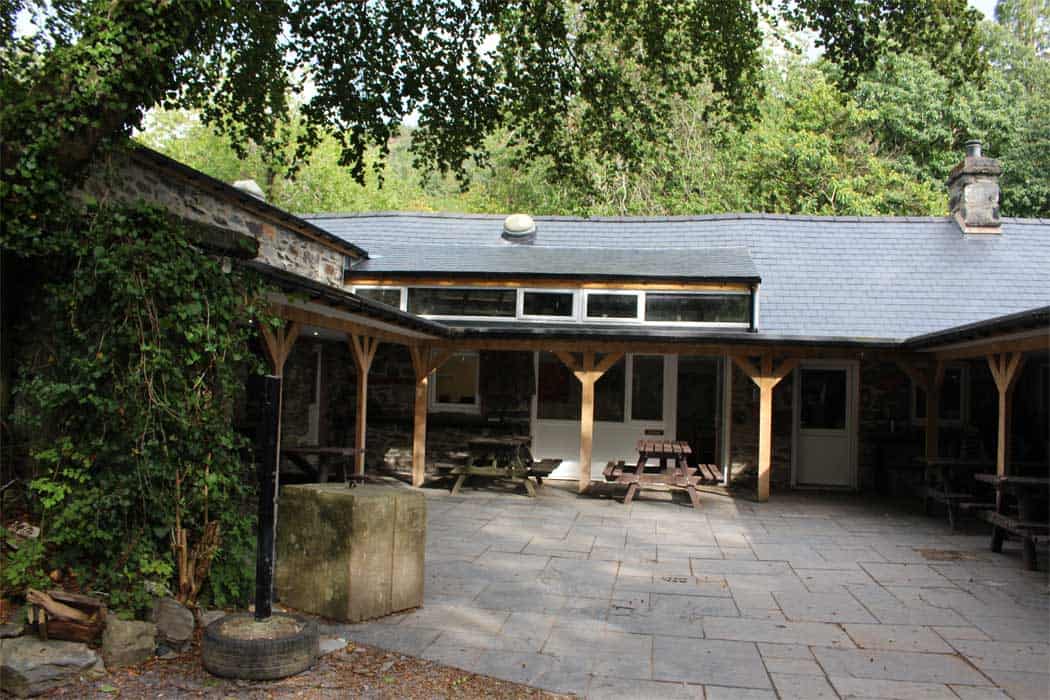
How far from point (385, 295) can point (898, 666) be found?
9853 millimetres

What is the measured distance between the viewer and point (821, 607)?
5.35 m

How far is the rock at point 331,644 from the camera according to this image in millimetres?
4062

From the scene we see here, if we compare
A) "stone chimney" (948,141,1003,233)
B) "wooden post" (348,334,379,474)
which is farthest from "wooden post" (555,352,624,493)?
"stone chimney" (948,141,1003,233)

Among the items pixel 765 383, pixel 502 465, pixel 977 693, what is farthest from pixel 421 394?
pixel 977 693

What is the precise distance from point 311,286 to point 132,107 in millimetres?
1705

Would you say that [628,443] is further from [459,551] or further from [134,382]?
[134,382]

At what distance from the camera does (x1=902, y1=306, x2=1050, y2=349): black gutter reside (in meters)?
6.34

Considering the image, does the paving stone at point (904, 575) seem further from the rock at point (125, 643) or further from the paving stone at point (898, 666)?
the rock at point (125, 643)

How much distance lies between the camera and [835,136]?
74.2 ft

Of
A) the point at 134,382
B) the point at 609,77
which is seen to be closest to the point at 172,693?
the point at 134,382

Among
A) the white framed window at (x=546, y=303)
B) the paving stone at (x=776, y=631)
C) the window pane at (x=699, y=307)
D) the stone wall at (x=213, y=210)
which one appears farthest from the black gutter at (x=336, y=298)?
the window pane at (x=699, y=307)

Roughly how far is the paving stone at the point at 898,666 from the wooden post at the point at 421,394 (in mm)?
7292

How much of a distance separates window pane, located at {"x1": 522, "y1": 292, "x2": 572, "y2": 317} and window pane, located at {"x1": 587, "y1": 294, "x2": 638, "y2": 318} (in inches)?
14.2

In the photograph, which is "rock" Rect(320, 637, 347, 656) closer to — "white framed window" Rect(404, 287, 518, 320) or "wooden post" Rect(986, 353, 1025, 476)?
"wooden post" Rect(986, 353, 1025, 476)
